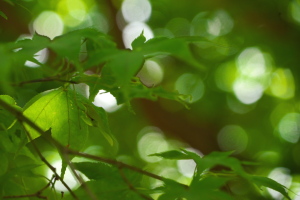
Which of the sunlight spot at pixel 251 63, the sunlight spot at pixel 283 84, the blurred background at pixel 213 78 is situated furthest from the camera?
the sunlight spot at pixel 251 63

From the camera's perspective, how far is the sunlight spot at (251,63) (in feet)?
9.80

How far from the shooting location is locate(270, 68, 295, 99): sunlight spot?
2.87m

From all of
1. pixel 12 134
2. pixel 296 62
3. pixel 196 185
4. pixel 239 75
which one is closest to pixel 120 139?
pixel 239 75

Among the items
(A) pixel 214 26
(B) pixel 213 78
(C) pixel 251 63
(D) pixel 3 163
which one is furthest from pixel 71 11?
(D) pixel 3 163

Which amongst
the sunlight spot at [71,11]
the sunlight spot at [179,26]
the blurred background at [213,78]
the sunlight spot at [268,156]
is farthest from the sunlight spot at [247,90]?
A: the sunlight spot at [71,11]

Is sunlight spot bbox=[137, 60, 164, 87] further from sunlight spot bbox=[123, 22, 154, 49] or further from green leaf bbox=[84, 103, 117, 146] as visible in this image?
green leaf bbox=[84, 103, 117, 146]

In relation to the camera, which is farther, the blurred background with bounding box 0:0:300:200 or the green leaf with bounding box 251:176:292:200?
the blurred background with bounding box 0:0:300:200

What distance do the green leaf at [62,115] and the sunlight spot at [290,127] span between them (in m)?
2.19

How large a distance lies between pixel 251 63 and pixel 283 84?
29 cm

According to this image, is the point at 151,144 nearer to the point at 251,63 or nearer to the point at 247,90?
the point at 247,90

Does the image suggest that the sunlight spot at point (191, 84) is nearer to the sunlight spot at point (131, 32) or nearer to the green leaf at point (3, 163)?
the sunlight spot at point (131, 32)

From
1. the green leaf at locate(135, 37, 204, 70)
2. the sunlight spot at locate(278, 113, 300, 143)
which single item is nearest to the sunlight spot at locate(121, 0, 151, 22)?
the sunlight spot at locate(278, 113, 300, 143)

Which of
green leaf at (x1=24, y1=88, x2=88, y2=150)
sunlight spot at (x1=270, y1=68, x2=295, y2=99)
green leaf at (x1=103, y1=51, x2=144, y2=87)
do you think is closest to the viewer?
green leaf at (x1=103, y1=51, x2=144, y2=87)

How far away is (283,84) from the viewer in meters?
2.88
